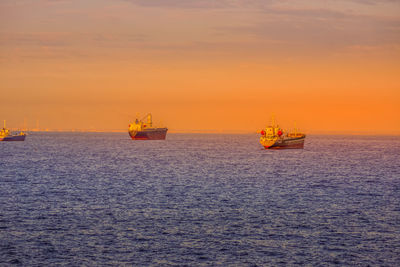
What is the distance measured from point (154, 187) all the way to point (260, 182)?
19.2 meters

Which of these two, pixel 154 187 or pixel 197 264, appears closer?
pixel 197 264

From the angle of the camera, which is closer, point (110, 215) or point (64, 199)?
point (110, 215)

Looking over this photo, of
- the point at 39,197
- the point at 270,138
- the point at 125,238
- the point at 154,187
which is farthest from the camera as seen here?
the point at 270,138

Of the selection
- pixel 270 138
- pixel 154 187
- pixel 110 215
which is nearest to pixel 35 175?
pixel 154 187

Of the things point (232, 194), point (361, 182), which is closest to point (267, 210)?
point (232, 194)

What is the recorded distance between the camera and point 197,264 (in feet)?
104

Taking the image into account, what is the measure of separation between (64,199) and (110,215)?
13598 millimetres

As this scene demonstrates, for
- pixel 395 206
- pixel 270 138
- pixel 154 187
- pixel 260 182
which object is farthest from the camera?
pixel 270 138

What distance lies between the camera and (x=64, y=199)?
59.9 metres

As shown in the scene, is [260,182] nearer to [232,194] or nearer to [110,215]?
[232,194]

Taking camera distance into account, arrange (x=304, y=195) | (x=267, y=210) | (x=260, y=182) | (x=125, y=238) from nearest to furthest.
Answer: (x=125, y=238) → (x=267, y=210) → (x=304, y=195) → (x=260, y=182)

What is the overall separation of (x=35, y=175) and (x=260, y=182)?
40997mm

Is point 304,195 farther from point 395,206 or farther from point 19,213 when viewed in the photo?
point 19,213

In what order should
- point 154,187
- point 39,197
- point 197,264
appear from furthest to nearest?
point 154,187 < point 39,197 < point 197,264
